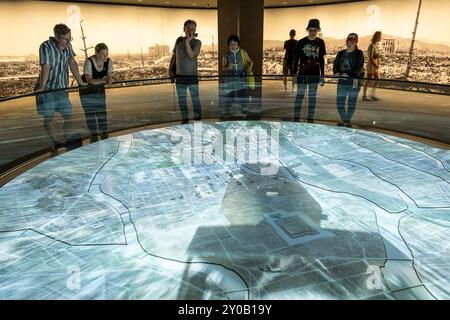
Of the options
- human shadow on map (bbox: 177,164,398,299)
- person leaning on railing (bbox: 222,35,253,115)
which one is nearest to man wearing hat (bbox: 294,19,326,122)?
person leaning on railing (bbox: 222,35,253,115)

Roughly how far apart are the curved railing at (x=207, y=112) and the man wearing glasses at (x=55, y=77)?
3 centimetres

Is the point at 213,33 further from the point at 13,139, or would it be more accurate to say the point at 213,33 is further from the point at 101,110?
the point at 13,139

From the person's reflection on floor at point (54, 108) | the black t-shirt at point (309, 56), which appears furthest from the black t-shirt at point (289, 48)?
the person's reflection on floor at point (54, 108)

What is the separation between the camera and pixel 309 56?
18.2ft

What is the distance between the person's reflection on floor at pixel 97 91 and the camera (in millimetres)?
4406

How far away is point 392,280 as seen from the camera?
179 centimetres

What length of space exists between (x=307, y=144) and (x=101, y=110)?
2.95 metres

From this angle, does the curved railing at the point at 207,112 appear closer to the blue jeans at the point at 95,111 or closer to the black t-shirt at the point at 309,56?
the blue jeans at the point at 95,111

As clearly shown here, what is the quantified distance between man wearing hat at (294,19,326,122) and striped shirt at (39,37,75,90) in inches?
138

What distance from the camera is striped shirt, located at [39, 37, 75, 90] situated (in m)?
4.09

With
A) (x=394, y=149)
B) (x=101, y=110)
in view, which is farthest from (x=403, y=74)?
(x=101, y=110)

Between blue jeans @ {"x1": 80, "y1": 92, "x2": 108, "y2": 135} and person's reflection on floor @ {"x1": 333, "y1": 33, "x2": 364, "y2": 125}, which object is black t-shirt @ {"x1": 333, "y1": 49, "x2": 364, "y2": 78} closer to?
person's reflection on floor @ {"x1": 333, "y1": 33, "x2": 364, "y2": 125}

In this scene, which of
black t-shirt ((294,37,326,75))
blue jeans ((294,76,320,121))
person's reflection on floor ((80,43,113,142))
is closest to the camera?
person's reflection on floor ((80,43,113,142))
